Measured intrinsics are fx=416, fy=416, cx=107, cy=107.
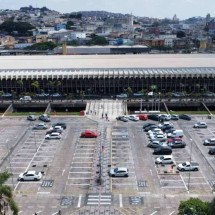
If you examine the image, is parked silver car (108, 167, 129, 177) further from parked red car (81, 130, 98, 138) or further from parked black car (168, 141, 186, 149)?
parked red car (81, 130, 98, 138)

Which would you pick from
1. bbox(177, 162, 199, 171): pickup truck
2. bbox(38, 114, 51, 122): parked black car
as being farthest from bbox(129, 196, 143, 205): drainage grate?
bbox(38, 114, 51, 122): parked black car

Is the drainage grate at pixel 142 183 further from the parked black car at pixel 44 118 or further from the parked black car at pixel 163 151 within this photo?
the parked black car at pixel 44 118

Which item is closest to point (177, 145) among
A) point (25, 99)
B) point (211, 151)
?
point (211, 151)

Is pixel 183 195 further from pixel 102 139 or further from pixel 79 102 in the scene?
pixel 79 102

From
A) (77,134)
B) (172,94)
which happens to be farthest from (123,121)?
(172,94)

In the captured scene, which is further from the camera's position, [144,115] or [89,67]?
[89,67]

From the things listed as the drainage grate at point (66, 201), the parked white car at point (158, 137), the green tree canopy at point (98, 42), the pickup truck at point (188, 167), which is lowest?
the drainage grate at point (66, 201)

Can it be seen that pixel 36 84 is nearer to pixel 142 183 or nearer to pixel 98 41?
pixel 142 183

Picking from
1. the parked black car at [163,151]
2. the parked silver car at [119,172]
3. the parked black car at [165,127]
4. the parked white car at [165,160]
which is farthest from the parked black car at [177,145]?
the parked silver car at [119,172]
